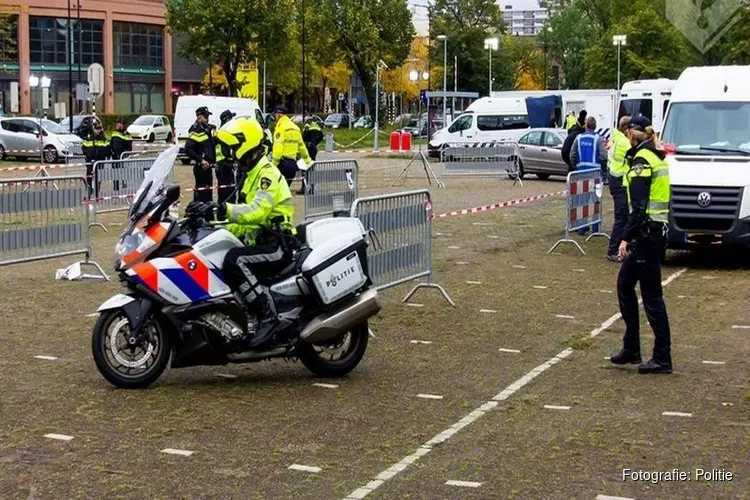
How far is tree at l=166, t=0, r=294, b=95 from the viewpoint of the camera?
66125 millimetres

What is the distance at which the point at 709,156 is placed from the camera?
16.1m

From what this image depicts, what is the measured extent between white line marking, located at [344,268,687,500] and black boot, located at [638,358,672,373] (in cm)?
71

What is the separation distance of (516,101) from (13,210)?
36.5 m

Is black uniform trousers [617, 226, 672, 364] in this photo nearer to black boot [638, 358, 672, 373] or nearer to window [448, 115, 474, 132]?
black boot [638, 358, 672, 373]

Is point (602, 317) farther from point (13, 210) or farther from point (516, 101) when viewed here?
point (516, 101)

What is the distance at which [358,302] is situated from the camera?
346 inches

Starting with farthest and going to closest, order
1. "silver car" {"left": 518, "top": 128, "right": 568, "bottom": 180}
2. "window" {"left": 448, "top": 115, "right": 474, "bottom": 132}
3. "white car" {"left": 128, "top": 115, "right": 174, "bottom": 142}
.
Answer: "white car" {"left": 128, "top": 115, "right": 174, "bottom": 142}, "window" {"left": 448, "top": 115, "right": 474, "bottom": 132}, "silver car" {"left": 518, "top": 128, "right": 568, "bottom": 180}

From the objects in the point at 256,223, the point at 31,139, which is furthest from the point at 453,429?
the point at 31,139

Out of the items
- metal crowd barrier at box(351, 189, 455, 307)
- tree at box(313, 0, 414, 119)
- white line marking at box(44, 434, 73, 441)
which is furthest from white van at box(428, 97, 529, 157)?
white line marking at box(44, 434, 73, 441)

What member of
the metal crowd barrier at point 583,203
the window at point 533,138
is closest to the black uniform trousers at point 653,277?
the metal crowd barrier at point 583,203

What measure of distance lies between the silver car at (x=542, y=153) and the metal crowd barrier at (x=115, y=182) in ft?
50.8

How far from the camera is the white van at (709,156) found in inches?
599

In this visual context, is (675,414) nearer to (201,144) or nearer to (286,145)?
(286,145)

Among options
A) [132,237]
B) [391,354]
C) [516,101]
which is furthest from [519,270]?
[516,101]
